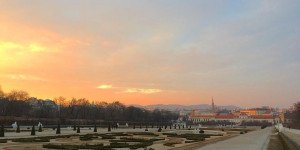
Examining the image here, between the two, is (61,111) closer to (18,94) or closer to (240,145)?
(18,94)

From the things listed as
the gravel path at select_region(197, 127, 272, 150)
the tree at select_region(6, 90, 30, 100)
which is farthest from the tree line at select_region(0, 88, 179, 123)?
the gravel path at select_region(197, 127, 272, 150)

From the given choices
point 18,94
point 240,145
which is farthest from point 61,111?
point 240,145

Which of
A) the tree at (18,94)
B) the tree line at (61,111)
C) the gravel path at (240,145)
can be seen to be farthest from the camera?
the tree at (18,94)

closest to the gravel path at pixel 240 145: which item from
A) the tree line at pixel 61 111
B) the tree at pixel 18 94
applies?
the tree line at pixel 61 111

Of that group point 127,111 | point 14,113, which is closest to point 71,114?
point 14,113

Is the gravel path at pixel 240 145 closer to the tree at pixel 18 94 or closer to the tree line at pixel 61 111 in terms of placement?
the tree line at pixel 61 111

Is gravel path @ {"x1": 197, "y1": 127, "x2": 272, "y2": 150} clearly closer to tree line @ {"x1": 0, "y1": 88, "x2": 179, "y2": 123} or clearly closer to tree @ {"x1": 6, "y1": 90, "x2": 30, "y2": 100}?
tree line @ {"x1": 0, "y1": 88, "x2": 179, "y2": 123}

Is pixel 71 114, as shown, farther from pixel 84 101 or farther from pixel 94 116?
pixel 84 101

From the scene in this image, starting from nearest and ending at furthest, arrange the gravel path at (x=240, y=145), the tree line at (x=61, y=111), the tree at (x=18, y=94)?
the gravel path at (x=240, y=145) < the tree line at (x=61, y=111) < the tree at (x=18, y=94)

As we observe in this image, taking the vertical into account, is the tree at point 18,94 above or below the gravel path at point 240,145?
above

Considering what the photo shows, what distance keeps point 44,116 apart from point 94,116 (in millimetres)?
25717

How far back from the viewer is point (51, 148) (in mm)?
19234

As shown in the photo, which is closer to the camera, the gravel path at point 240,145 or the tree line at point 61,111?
the gravel path at point 240,145

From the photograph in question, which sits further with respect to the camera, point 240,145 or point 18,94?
point 18,94
